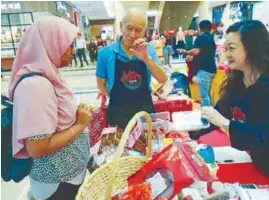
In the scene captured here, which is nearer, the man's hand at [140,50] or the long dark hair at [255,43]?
the long dark hair at [255,43]

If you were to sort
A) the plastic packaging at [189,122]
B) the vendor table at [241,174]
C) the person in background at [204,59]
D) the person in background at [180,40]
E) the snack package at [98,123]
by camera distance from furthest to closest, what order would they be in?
the person in background at [180,40] < the person in background at [204,59] < the snack package at [98,123] < the plastic packaging at [189,122] < the vendor table at [241,174]

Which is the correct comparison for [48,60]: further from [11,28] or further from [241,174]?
[11,28]

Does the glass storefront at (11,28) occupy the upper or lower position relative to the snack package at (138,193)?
upper

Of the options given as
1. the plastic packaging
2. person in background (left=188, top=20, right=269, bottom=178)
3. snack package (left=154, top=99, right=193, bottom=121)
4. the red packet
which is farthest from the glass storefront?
the red packet

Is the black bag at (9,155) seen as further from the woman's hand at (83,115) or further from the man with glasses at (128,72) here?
the man with glasses at (128,72)

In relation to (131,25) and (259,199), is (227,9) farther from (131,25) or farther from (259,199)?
(259,199)

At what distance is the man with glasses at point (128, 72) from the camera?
1.84 m

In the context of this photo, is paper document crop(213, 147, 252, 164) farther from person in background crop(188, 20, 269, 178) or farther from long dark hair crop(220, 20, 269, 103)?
long dark hair crop(220, 20, 269, 103)

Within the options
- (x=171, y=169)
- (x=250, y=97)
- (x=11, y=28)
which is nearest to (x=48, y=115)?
(x=171, y=169)

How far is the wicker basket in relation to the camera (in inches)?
33.8

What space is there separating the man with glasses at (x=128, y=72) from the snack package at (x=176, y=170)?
0.92m

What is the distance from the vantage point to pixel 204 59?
4.21 m

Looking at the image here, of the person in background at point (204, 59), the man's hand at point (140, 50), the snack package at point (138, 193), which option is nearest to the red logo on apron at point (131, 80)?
the man's hand at point (140, 50)

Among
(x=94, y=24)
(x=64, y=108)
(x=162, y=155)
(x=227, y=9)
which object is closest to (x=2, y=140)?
(x=64, y=108)
